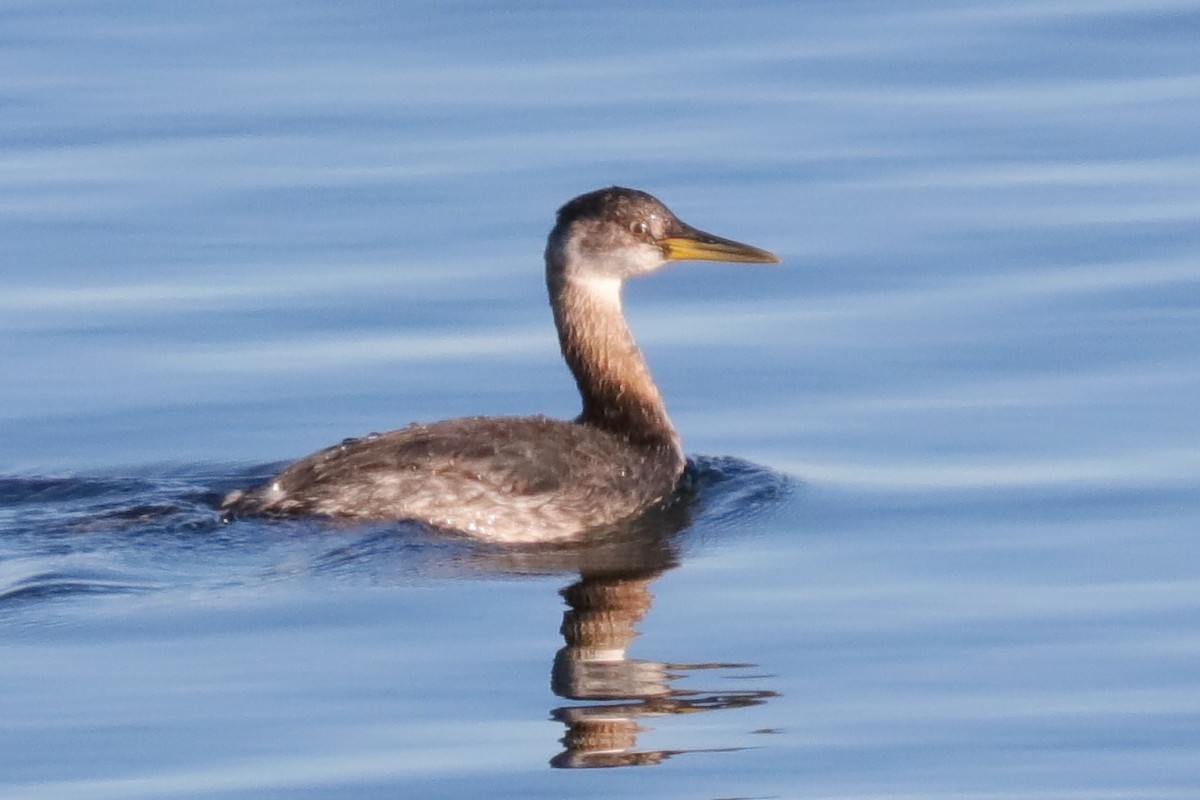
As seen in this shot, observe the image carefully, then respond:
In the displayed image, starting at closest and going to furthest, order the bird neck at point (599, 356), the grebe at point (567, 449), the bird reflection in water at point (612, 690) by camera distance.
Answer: the bird reflection in water at point (612, 690), the grebe at point (567, 449), the bird neck at point (599, 356)

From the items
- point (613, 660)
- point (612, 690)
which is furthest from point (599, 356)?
point (612, 690)

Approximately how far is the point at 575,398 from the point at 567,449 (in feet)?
4.72

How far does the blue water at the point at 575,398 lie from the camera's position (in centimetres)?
861

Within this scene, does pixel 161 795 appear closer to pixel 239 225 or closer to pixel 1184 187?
pixel 239 225

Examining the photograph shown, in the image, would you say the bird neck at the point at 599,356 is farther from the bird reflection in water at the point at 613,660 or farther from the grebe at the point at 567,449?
the bird reflection in water at the point at 613,660

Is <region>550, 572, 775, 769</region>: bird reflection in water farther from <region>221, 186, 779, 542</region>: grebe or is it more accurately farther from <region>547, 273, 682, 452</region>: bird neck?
<region>547, 273, 682, 452</region>: bird neck

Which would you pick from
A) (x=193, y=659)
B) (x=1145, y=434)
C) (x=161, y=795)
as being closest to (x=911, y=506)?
(x=1145, y=434)

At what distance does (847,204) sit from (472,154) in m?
2.34

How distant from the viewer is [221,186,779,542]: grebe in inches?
441

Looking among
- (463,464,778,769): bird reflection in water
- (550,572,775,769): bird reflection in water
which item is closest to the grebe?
(463,464,778,769): bird reflection in water

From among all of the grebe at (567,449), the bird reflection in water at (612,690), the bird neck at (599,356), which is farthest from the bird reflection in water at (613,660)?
the bird neck at (599,356)

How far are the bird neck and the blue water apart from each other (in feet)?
1.16

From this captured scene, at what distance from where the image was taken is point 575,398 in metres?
13.1

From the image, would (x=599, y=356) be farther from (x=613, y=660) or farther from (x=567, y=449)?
(x=613, y=660)
